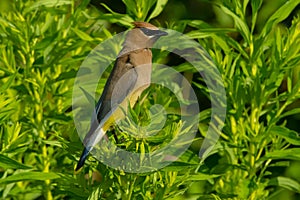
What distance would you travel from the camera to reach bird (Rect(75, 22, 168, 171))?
6.70 feet

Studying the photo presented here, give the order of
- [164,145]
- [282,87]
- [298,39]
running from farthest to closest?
[282,87]
[298,39]
[164,145]

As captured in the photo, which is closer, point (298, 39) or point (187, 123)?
point (187, 123)

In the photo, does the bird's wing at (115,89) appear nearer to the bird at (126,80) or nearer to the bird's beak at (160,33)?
the bird at (126,80)

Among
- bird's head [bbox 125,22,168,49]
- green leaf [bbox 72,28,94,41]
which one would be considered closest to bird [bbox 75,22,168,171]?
bird's head [bbox 125,22,168,49]

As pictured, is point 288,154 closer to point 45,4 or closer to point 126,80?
point 126,80

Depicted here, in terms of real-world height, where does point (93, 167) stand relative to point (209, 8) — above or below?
below

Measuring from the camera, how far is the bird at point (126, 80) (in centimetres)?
204

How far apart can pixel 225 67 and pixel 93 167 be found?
0.58m

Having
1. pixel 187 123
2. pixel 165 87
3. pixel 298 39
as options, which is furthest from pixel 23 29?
pixel 298 39

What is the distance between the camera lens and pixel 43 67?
2.35m

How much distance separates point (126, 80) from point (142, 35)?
0.14 meters

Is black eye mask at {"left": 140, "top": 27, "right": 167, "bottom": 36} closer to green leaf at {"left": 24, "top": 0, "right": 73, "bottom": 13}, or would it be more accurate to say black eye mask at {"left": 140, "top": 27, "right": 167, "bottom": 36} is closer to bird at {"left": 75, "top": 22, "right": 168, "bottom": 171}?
bird at {"left": 75, "top": 22, "right": 168, "bottom": 171}

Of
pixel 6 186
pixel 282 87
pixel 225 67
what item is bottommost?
pixel 6 186

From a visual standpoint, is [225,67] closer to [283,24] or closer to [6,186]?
[6,186]
